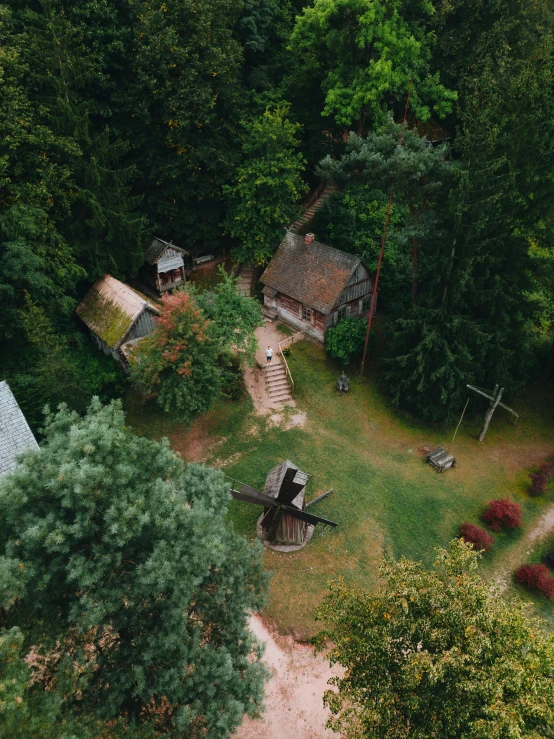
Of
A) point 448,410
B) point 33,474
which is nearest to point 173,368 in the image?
point 33,474

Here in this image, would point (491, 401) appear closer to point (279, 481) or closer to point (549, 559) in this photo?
point (549, 559)

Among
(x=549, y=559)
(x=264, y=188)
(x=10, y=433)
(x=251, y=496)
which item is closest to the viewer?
(x=251, y=496)

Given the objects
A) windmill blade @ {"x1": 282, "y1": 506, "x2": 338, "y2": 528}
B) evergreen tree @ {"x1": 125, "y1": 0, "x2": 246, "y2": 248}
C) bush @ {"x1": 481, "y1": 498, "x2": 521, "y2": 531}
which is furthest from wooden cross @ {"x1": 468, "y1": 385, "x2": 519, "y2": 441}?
evergreen tree @ {"x1": 125, "y1": 0, "x2": 246, "y2": 248}

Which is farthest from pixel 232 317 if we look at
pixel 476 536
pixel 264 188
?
pixel 476 536

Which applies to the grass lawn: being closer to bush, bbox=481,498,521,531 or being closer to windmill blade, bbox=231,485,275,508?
bush, bbox=481,498,521,531

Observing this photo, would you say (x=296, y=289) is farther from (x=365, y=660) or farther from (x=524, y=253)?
(x=365, y=660)
